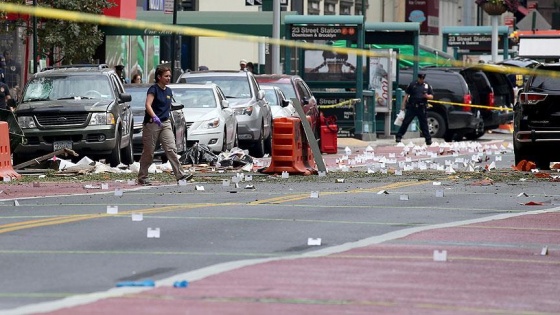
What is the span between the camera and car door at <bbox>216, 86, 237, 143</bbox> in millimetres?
29984

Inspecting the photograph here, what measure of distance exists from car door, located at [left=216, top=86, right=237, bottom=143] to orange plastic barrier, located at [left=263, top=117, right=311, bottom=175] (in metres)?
5.55

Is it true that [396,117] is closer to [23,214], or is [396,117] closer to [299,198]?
[299,198]

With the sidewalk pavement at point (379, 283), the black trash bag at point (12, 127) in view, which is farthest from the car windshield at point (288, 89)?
the sidewalk pavement at point (379, 283)

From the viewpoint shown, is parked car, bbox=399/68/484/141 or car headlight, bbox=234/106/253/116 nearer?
car headlight, bbox=234/106/253/116

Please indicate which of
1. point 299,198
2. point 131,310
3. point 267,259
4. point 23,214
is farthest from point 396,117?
point 131,310

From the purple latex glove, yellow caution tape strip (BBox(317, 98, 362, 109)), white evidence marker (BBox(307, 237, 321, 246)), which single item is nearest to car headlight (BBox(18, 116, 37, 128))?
the purple latex glove

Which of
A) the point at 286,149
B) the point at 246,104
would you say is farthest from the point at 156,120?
the point at 246,104

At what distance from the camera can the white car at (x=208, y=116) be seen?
2955cm

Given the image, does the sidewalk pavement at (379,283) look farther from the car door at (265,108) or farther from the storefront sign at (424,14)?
the storefront sign at (424,14)

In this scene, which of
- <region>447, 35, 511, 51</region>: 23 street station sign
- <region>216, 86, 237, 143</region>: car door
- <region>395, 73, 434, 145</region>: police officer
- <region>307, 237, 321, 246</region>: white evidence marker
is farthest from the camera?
<region>447, 35, 511, 51</region>: 23 street station sign

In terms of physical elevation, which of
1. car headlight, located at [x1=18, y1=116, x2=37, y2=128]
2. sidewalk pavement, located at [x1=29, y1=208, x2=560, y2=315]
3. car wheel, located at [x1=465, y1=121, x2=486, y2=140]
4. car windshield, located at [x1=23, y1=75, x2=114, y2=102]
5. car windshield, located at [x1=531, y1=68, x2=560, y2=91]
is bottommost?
car wheel, located at [x1=465, y1=121, x2=486, y2=140]

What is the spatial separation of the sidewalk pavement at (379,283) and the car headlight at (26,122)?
1383cm

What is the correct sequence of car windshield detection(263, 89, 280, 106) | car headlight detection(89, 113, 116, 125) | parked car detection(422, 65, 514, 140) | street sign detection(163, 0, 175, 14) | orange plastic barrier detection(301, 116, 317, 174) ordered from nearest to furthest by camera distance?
orange plastic barrier detection(301, 116, 317, 174)
car headlight detection(89, 113, 116, 125)
car windshield detection(263, 89, 280, 106)
street sign detection(163, 0, 175, 14)
parked car detection(422, 65, 514, 140)

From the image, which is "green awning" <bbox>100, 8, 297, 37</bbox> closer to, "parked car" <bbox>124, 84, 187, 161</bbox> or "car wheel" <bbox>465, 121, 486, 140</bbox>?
"car wheel" <bbox>465, 121, 486, 140</bbox>
